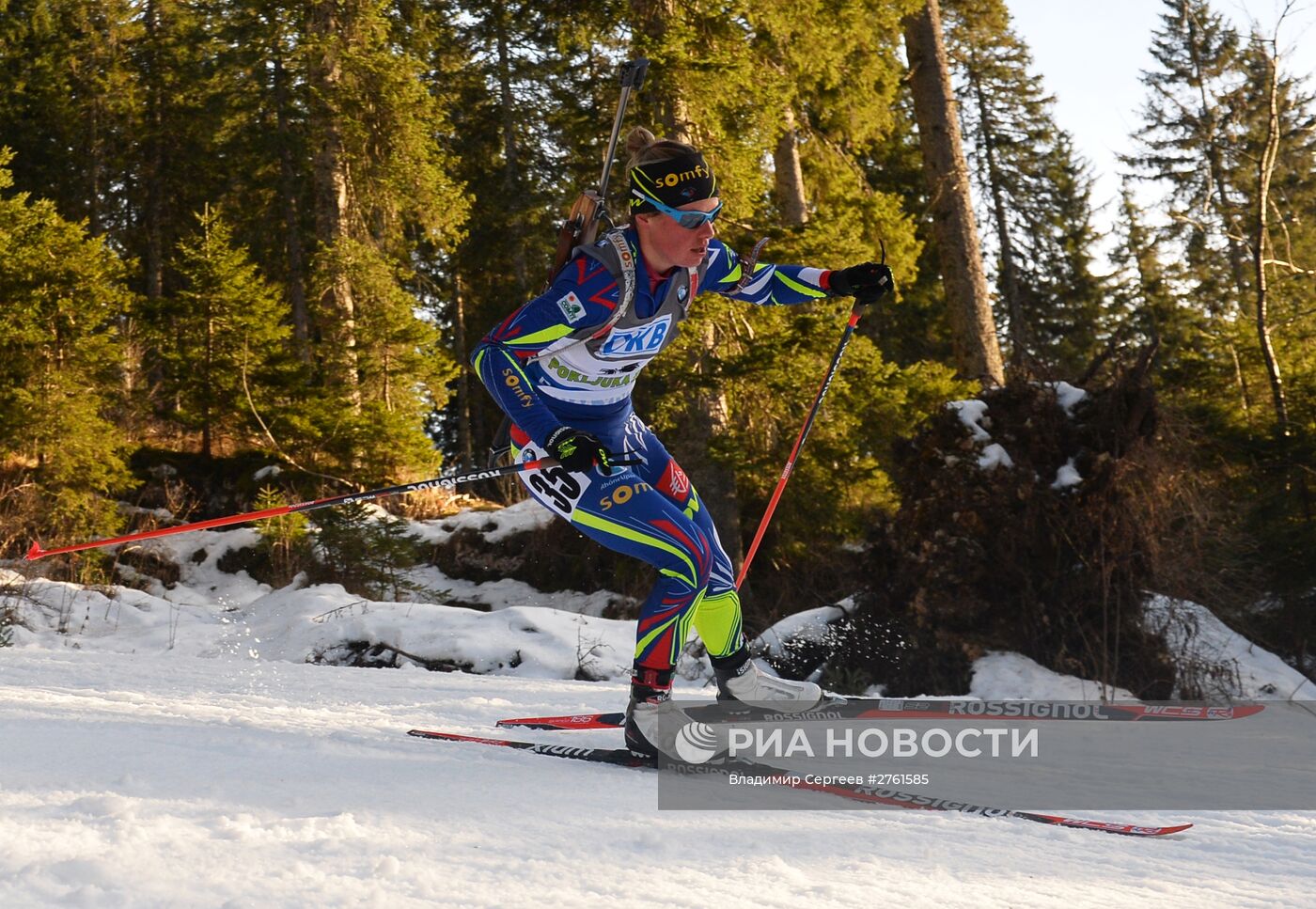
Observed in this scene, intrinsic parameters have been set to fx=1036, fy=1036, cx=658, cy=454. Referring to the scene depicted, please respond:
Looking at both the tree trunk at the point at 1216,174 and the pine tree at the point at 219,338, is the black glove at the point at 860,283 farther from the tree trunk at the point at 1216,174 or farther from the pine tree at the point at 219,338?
the tree trunk at the point at 1216,174

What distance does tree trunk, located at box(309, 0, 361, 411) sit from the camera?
14656 millimetres

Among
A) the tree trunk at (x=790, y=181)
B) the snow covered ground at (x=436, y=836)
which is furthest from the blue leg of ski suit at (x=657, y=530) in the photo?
the tree trunk at (x=790, y=181)

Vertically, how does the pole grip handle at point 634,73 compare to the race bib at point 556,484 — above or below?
above

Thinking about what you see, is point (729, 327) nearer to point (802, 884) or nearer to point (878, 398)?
point (878, 398)

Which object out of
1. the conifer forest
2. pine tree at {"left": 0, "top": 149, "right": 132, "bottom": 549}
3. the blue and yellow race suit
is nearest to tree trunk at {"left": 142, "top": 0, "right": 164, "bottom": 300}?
the conifer forest

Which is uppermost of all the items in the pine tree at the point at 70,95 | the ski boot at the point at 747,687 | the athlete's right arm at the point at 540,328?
the pine tree at the point at 70,95

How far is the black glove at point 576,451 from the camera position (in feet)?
10.9

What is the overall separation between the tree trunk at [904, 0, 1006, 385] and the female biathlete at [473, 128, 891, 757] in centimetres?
751

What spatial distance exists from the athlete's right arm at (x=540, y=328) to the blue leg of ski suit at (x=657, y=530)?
0.30 m

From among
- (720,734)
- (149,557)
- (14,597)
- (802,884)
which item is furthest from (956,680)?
(149,557)

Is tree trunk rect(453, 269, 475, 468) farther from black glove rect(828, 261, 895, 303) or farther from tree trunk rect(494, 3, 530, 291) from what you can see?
black glove rect(828, 261, 895, 303)

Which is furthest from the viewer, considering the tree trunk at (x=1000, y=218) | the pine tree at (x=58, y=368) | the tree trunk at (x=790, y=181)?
the tree trunk at (x=1000, y=218)

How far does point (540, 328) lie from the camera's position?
3557mm

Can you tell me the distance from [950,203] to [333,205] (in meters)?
9.33
